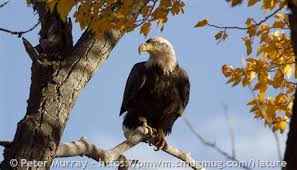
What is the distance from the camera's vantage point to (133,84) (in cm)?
672

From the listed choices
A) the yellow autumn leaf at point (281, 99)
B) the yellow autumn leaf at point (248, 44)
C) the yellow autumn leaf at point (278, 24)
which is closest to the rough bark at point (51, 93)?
the yellow autumn leaf at point (248, 44)

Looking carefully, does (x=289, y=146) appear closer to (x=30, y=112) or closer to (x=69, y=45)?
(x=30, y=112)

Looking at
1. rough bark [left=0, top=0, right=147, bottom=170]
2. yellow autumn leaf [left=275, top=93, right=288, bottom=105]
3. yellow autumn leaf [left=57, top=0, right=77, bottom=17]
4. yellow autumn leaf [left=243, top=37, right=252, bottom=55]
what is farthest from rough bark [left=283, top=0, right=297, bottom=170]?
yellow autumn leaf [left=275, top=93, right=288, bottom=105]

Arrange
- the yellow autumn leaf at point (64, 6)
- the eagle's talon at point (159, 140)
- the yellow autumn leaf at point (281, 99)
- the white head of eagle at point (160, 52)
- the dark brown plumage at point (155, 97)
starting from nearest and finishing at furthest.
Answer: the yellow autumn leaf at point (64, 6)
the yellow autumn leaf at point (281, 99)
the eagle's talon at point (159, 140)
the dark brown plumage at point (155, 97)
the white head of eagle at point (160, 52)

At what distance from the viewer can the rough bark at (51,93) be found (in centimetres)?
393

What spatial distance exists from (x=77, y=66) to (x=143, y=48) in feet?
8.23

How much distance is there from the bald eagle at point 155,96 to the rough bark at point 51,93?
218 centimetres

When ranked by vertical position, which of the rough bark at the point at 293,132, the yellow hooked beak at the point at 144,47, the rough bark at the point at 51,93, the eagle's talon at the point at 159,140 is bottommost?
the rough bark at the point at 293,132

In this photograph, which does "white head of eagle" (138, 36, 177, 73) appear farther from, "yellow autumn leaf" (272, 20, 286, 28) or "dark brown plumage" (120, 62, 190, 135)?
"yellow autumn leaf" (272, 20, 286, 28)

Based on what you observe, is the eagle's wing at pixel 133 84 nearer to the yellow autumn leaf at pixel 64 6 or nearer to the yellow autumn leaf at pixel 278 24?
the yellow autumn leaf at pixel 278 24

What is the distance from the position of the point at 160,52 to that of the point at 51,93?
299cm

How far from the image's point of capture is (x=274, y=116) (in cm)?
441

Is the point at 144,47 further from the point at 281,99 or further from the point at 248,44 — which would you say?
the point at 248,44

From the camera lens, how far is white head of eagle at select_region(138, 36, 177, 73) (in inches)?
269
